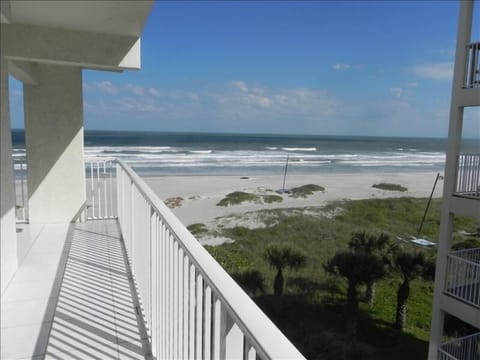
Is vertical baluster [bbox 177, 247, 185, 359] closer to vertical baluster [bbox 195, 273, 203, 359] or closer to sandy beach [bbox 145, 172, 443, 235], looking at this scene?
→ vertical baluster [bbox 195, 273, 203, 359]

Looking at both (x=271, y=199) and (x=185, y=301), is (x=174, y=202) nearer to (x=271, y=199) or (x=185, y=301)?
(x=271, y=199)

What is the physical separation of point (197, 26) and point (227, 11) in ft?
12.8

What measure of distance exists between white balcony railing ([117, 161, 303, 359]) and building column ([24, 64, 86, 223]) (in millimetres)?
2861

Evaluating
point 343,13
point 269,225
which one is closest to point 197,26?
point 343,13

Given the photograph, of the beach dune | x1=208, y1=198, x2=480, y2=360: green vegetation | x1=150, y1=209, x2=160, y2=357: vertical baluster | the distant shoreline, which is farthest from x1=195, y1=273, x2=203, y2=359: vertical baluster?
the beach dune

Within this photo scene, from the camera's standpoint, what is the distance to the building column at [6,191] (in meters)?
3.03

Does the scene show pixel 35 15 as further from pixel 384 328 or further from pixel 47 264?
pixel 384 328

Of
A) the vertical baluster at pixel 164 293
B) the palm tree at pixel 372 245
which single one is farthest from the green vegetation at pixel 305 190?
the vertical baluster at pixel 164 293

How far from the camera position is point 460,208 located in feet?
20.8

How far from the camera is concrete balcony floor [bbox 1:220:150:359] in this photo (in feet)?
7.38

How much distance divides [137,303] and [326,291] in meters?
8.42

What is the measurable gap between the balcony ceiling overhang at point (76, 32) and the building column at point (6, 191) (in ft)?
1.49

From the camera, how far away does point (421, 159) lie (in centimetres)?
3591

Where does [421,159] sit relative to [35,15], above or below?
below
